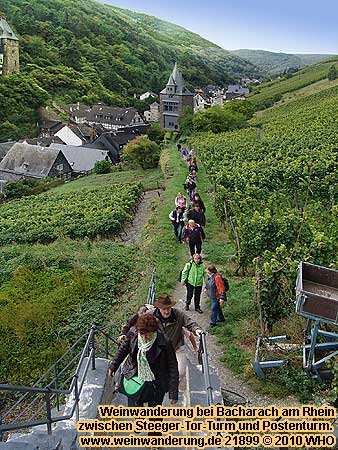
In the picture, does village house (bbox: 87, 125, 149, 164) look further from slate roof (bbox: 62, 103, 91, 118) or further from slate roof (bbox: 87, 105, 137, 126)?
slate roof (bbox: 62, 103, 91, 118)

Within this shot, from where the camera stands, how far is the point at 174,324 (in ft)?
23.0

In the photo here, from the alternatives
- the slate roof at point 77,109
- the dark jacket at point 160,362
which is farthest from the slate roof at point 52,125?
the dark jacket at point 160,362

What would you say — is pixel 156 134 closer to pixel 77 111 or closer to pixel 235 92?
pixel 77 111

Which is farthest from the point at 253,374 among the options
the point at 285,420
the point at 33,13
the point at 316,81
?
the point at 33,13

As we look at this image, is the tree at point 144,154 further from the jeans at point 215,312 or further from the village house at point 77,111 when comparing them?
Result: the village house at point 77,111

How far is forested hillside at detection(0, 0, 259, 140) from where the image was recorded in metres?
103

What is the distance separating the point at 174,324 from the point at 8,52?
391ft

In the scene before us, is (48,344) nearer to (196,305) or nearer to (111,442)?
(196,305)

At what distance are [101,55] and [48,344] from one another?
144 m

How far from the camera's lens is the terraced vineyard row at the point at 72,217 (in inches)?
957

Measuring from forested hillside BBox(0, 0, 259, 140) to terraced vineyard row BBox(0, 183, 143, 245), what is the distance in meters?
61.0

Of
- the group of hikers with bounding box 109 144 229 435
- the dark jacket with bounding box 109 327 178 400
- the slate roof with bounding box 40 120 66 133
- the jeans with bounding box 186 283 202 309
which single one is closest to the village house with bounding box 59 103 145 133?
the slate roof with bounding box 40 120 66 133

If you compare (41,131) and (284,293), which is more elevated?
(284,293)

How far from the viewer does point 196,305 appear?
38.0 ft
